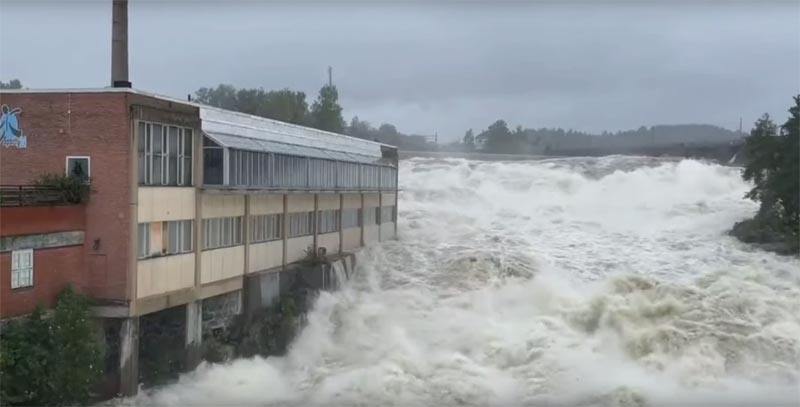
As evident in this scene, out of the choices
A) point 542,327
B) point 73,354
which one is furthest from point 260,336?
point 542,327

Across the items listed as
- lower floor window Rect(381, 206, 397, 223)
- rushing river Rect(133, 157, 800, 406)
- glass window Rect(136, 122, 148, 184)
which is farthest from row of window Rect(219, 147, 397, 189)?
rushing river Rect(133, 157, 800, 406)

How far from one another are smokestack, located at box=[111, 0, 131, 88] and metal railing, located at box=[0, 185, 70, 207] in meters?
6.86

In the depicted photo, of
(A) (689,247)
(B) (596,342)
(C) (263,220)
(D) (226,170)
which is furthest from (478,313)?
(A) (689,247)

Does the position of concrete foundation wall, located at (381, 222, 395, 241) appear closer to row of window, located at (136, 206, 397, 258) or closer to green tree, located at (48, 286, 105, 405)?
row of window, located at (136, 206, 397, 258)

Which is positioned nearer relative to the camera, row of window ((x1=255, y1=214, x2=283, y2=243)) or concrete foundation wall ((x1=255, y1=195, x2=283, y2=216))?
concrete foundation wall ((x1=255, y1=195, x2=283, y2=216))

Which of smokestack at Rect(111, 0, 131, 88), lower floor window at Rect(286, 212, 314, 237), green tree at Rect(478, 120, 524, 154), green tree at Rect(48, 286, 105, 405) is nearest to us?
green tree at Rect(48, 286, 105, 405)

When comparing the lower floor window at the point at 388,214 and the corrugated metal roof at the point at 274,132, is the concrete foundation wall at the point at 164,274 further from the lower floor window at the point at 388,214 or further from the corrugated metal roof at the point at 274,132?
the lower floor window at the point at 388,214

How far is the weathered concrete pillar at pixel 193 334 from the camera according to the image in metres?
18.7

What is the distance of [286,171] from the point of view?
2289 cm

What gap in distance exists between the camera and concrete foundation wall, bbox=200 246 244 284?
19.3 m

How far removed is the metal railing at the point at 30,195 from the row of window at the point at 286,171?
387 cm

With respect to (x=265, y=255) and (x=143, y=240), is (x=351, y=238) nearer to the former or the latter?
(x=265, y=255)

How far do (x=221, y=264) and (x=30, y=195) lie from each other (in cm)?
557

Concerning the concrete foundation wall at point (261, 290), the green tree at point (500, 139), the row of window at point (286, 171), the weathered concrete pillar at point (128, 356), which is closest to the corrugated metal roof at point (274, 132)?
the row of window at point (286, 171)
